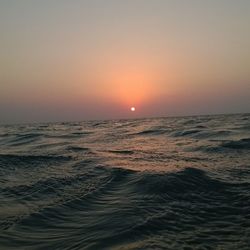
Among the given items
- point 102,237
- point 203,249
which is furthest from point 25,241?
point 203,249

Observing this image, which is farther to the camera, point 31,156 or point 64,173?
point 31,156

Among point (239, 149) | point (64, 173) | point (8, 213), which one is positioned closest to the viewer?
point (8, 213)

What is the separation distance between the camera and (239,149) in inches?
604

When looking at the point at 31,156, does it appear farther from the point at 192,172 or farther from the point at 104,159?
the point at 192,172

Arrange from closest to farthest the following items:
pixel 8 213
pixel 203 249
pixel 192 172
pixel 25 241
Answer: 1. pixel 203 249
2. pixel 25 241
3. pixel 8 213
4. pixel 192 172

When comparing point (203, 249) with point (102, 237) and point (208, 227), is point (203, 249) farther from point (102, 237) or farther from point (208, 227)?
point (102, 237)

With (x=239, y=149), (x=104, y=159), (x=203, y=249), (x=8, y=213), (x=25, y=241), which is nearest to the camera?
(x=203, y=249)

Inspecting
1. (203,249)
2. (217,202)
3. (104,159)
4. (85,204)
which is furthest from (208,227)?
(104,159)

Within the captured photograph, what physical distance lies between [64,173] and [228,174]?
4957mm

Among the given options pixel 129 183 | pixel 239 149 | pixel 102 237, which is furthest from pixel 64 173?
pixel 239 149

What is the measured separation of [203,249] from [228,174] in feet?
17.7

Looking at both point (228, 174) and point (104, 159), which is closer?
point (228, 174)

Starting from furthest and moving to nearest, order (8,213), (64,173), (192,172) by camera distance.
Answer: (64,173), (192,172), (8,213)

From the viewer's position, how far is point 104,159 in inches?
547
